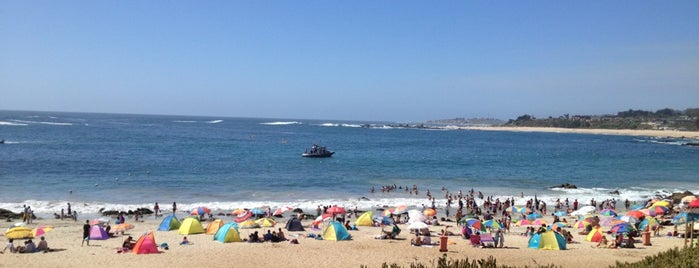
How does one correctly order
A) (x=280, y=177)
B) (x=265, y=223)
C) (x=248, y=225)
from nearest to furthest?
(x=248, y=225) < (x=265, y=223) < (x=280, y=177)

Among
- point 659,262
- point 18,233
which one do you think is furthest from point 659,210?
point 18,233

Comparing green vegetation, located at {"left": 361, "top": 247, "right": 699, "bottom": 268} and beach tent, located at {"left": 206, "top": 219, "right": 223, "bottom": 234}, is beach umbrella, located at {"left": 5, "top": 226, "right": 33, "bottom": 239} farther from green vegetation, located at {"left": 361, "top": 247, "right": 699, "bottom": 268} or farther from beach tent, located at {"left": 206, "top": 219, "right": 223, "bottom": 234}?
green vegetation, located at {"left": 361, "top": 247, "right": 699, "bottom": 268}

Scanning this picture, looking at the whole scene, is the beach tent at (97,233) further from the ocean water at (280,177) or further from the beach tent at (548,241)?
the beach tent at (548,241)

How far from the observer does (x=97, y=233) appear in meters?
19.5

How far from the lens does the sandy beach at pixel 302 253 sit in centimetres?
1623

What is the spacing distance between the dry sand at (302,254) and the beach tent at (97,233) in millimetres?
173

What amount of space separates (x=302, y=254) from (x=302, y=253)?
0.46ft

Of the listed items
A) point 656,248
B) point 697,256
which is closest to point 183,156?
point 656,248

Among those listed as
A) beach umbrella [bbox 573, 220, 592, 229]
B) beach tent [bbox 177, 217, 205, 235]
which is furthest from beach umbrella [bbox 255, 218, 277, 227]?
beach umbrella [bbox 573, 220, 592, 229]

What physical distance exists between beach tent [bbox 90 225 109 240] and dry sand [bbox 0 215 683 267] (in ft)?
0.57

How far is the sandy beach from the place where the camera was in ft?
53.3

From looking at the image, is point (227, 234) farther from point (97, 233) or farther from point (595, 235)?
point (595, 235)

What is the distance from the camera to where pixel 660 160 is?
2557 inches

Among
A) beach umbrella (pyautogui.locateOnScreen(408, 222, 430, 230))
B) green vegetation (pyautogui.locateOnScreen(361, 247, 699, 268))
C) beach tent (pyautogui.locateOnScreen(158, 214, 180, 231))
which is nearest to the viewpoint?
green vegetation (pyautogui.locateOnScreen(361, 247, 699, 268))
